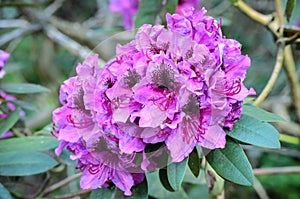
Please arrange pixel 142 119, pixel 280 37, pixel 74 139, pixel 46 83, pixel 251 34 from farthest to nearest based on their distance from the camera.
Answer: pixel 46 83
pixel 251 34
pixel 280 37
pixel 74 139
pixel 142 119

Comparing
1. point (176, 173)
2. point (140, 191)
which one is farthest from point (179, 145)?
point (140, 191)

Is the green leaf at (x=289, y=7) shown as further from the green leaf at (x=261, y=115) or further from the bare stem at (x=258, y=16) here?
the green leaf at (x=261, y=115)

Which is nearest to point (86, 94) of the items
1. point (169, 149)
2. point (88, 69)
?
point (88, 69)

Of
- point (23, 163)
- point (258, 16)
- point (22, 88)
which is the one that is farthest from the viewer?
point (258, 16)

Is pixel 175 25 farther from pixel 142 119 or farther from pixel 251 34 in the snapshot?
pixel 251 34

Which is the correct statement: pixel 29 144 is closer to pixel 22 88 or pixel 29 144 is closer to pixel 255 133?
pixel 22 88

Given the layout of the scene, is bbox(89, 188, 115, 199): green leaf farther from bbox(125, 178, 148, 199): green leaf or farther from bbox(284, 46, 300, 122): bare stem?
bbox(284, 46, 300, 122): bare stem

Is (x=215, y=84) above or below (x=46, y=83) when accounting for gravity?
above
